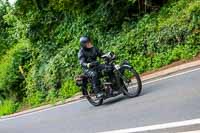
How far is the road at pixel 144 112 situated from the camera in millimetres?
8445

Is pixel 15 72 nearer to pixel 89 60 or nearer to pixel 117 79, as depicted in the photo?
pixel 89 60

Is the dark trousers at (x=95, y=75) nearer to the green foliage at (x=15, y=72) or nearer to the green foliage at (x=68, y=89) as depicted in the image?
the green foliage at (x=68, y=89)

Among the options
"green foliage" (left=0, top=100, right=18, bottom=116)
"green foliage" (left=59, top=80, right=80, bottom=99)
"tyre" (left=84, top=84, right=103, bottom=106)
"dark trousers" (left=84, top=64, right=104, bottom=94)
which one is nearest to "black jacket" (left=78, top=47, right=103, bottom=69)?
"dark trousers" (left=84, top=64, right=104, bottom=94)

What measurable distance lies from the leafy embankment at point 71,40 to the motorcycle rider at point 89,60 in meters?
3.53

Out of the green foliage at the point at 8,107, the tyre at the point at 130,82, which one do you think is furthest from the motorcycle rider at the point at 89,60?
the green foliage at the point at 8,107

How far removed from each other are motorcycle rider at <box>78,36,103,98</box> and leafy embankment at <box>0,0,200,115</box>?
3533mm

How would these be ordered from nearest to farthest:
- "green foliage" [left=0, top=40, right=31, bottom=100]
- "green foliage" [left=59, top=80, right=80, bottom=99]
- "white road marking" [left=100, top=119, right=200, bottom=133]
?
"white road marking" [left=100, top=119, right=200, bottom=133] → "green foliage" [left=59, top=80, right=80, bottom=99] → "green foliage" [left=0, top=40, right=31, bottom=100]

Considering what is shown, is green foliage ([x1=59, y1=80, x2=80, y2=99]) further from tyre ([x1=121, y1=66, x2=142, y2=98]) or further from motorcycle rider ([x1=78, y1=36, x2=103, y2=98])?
tyre ([x1=121, y1=66, x2=142, y2=98])

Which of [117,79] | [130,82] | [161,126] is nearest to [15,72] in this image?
Answer: [117,79]

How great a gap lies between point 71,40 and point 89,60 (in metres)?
9.56

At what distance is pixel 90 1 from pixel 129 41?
449 cm

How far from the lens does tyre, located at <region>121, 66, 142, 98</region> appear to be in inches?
447

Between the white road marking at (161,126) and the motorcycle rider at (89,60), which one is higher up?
the motorcycle rider at (89,60)

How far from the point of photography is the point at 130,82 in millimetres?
11547
